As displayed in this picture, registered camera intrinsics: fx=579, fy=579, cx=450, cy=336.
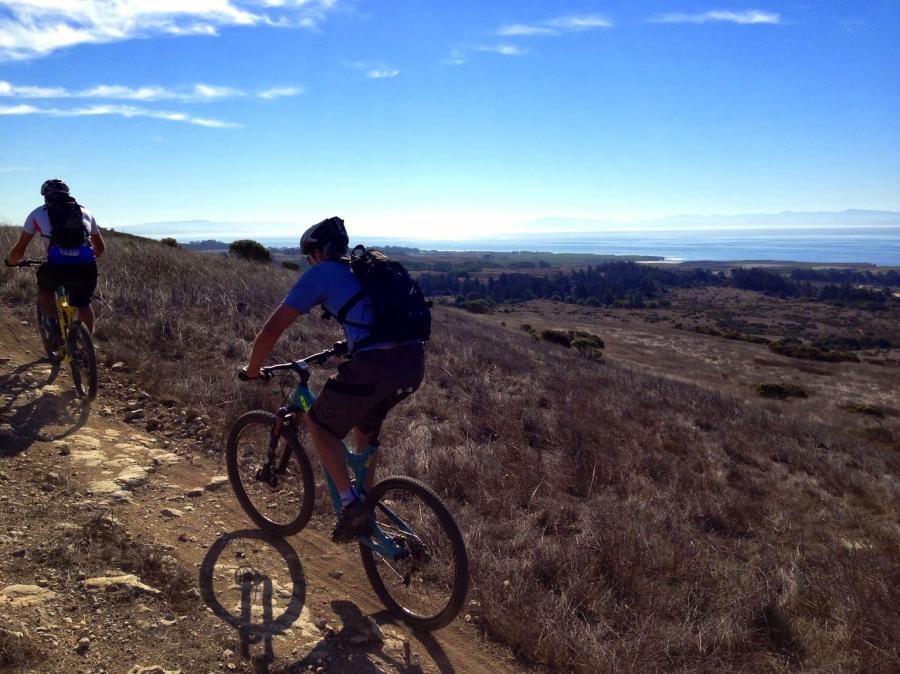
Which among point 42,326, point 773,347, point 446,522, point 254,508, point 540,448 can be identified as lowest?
point 773,347

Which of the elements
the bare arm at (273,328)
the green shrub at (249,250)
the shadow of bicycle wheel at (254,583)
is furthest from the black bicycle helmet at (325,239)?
the green shrub at (249,250)

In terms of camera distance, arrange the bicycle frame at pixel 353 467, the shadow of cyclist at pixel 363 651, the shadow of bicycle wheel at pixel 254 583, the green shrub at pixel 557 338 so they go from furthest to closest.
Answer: the green shrub at pixel 557 338
the bicycle frame at pixel 353 467
the shadow of bicycle wheel at pixel 254 583
the shadow of cyclist at pixel 363 651

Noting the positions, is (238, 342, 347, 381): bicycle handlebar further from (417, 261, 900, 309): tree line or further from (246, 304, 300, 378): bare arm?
(417, 261, 900, 309): tree line

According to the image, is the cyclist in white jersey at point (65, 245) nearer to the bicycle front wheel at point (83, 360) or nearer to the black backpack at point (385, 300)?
the bicycle front wheel at point (83, 360)

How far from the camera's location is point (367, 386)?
11.0 feet

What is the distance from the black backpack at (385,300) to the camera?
3.25m

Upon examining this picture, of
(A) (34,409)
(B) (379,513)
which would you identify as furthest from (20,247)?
(B) (379,513)

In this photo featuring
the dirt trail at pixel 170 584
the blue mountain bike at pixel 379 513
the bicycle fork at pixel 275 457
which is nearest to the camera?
the dirt trail at pixel 170 584

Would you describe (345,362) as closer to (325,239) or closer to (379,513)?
(325,239)

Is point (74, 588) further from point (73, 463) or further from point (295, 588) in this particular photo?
point (73, 463)

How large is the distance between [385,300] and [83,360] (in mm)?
4787

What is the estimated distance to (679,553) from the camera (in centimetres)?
489

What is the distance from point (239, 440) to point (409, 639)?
205cm

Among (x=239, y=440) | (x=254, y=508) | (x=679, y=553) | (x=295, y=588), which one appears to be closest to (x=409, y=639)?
(x=295, y=588)
